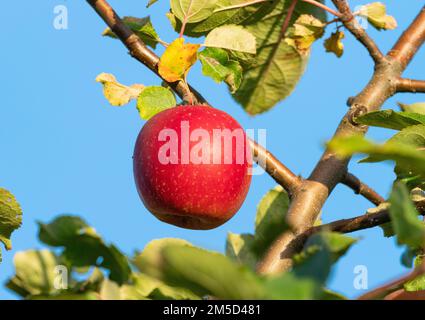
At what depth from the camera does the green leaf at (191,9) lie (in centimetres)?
139

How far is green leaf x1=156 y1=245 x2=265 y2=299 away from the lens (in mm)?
433

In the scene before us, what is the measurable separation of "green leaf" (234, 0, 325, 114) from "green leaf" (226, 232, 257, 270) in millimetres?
510

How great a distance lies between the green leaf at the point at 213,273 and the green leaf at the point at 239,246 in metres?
0.69

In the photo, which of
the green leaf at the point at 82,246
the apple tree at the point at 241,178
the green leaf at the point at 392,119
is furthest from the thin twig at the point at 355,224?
the green leaf at the point at 82,246

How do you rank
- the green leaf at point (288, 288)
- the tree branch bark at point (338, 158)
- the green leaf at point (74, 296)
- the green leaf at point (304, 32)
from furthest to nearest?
the green leaf at point (304, 32) → the tree branch bark at point (338, 158) → the green leaf at point (74, 296) → the green leaf at point (288, 288)

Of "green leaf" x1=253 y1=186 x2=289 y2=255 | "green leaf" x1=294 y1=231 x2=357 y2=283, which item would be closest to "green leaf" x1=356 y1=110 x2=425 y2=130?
"green leaf" x1=253 y1=186 x2=289 y2=255

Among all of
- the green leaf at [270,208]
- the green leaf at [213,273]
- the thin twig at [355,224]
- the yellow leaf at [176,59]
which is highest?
the yellow leaf at [176,59]

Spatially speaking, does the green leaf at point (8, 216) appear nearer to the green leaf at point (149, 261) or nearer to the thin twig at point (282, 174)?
the thin twig at point (282, 174)

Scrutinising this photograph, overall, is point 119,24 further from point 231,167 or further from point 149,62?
point 231,167

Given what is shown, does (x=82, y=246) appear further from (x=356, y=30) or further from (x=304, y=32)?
(x=304, y=32)

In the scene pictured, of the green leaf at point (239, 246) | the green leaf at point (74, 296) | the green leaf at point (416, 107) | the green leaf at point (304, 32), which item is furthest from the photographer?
the green leaf at point (304, 32)

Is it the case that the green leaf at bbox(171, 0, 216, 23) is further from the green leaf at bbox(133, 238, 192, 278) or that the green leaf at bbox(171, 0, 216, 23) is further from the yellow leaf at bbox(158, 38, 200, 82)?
the green leaf at bbox(133, 238, 192, 278)
